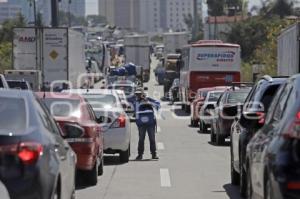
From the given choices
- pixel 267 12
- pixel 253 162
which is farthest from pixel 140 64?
pixel 253 162

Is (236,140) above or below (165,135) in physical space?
above

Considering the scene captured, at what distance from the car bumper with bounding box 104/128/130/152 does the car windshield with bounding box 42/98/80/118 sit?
330cm

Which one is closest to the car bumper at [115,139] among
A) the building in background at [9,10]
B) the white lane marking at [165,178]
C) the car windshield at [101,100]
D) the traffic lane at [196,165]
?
the car windshield at [101,100]

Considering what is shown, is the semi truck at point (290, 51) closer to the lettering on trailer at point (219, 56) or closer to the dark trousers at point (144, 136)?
the dark trousers at point (144, 136)

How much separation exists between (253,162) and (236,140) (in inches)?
177

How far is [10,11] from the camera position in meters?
134

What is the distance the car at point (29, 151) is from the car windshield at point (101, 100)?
10.4m

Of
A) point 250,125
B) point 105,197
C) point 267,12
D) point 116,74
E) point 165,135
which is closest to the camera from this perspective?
point 250,125

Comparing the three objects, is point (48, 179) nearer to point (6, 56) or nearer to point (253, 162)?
point (253, 162)

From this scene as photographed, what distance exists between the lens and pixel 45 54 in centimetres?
3981

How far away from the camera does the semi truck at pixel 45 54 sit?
39094 mm

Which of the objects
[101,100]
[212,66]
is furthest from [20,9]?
[101,100]

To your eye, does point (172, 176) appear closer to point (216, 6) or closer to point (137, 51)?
point (137, 51)

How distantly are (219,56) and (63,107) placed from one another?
1226 inches
